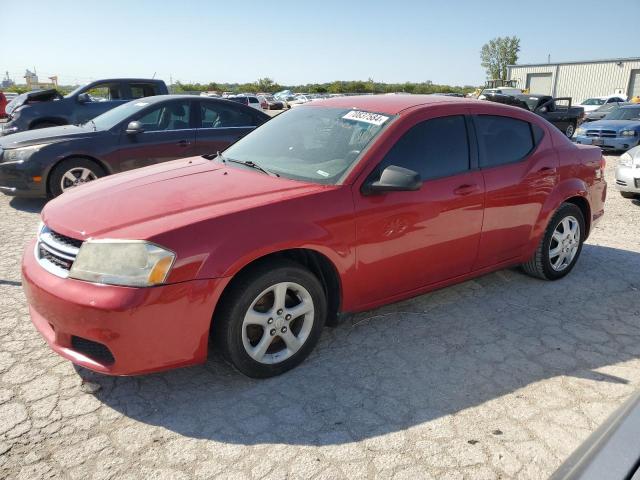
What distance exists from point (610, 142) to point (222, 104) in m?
11.0

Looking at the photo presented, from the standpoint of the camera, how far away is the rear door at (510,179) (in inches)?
149

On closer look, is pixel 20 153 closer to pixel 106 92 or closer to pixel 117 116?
pixel 117 116

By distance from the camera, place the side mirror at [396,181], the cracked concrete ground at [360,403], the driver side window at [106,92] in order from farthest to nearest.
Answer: the driver side window at [106,92] → the side mirror at [396,181] → the cracked concrete ground at [360,403]

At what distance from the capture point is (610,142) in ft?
45.0

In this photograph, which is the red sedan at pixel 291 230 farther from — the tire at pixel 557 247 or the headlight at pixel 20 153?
the headlight at pixel 20 153

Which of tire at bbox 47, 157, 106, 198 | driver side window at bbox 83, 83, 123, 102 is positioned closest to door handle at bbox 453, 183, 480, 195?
tire at bbox 47, 157, 106, 198

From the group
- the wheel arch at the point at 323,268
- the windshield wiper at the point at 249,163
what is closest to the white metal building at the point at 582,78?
the windshield wiper at the point at 249,163

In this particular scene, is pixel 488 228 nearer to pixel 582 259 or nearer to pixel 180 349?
pixel 582 259

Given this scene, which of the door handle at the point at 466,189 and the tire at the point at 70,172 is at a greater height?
the door handle at the point at 466,189

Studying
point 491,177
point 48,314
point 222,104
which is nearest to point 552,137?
point 491,177

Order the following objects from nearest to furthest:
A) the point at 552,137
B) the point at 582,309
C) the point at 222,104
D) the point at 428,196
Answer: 1. the point at 428,196
2. the point at 582,309
3. the point at 552,137
4. the point at 222,104

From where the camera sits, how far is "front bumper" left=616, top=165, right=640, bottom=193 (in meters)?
7.41

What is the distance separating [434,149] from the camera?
Answer: 3510mm

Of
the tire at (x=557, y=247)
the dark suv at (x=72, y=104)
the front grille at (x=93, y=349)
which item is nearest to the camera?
the front grille at (x=93, y=349)
